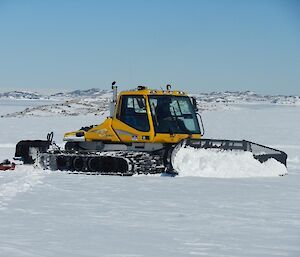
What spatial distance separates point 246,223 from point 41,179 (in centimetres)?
493

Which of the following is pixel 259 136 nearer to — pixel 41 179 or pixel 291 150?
pixel 291 150

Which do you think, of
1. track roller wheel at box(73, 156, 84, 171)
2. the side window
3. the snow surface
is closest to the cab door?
the side window

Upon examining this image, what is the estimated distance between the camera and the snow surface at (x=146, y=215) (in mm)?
5109

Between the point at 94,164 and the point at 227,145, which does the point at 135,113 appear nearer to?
the point at 94,164

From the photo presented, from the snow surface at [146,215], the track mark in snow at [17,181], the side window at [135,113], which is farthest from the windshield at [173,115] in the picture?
the track mark in snow at [17,181]

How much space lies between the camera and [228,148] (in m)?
11.3

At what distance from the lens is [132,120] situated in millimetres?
12078

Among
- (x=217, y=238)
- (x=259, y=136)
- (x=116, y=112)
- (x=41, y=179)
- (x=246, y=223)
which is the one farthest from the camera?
(x=259, y=136)

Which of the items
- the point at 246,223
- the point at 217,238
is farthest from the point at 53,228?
the point at 246,223

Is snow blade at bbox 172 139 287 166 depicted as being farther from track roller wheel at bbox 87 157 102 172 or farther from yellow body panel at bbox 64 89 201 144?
track roller wheel at bbox 87 157 102 172

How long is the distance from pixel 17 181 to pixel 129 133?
120 inches

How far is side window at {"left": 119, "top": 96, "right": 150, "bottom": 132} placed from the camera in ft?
39.2

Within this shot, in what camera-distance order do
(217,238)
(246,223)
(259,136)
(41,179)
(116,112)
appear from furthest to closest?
(259,136), (116,112), (41,179), (246,223), (217,238)

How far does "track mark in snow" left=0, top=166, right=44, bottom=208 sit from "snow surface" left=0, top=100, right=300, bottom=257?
2 cm
